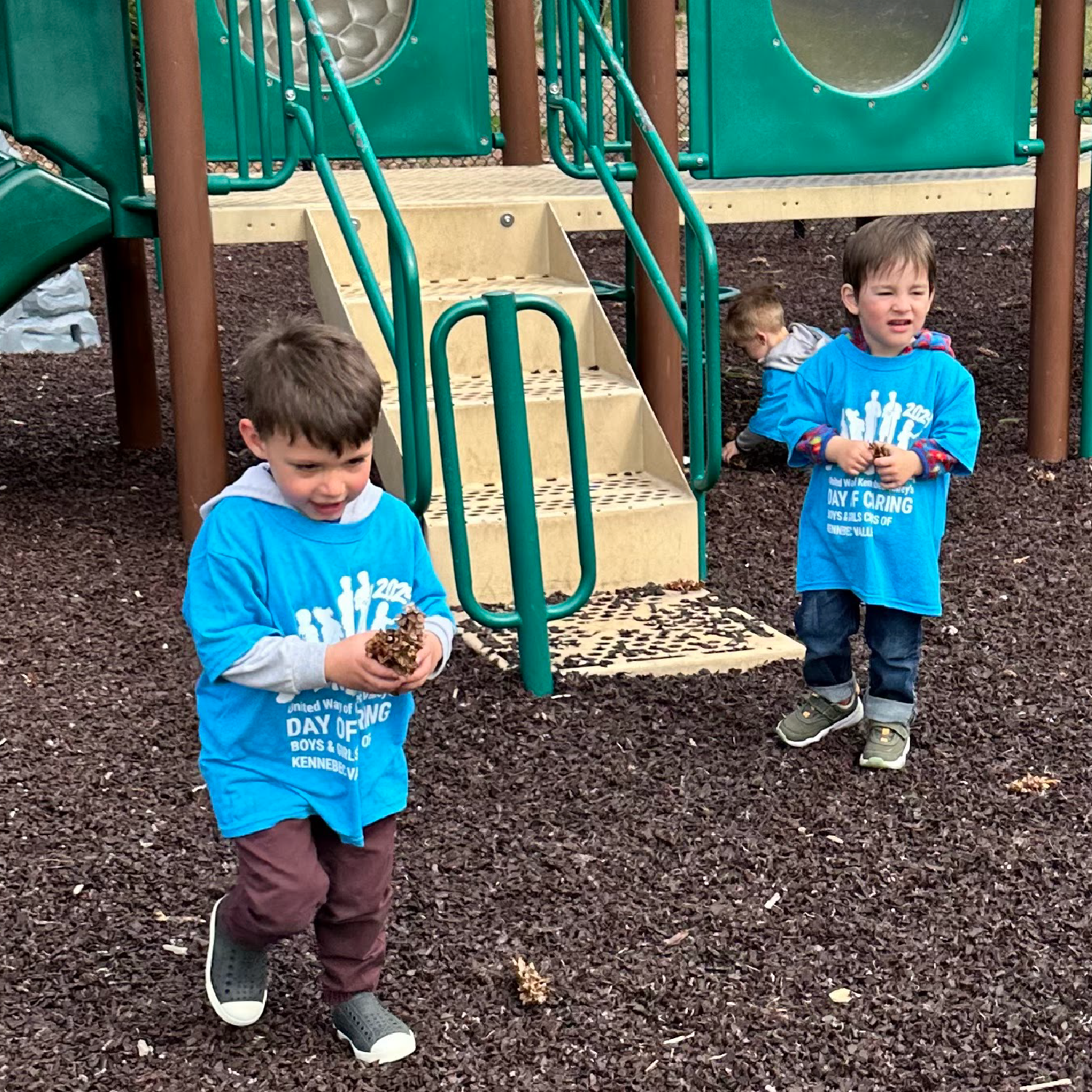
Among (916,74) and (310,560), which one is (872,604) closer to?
→ (310,560)

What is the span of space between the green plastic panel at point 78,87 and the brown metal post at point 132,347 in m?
1.13

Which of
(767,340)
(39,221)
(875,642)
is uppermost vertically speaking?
(39,221)

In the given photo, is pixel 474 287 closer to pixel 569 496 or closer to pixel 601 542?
pixel 569 496

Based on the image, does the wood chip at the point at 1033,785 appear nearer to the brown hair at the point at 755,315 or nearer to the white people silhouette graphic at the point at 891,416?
the white people silhouette graphic at the point at 891,416

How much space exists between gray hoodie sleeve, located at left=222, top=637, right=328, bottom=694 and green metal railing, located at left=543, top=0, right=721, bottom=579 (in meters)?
2.54

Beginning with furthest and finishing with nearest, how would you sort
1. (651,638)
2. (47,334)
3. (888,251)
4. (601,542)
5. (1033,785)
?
(47,334)
(601,542)
(651,638)
(1033,785)
(888,251)

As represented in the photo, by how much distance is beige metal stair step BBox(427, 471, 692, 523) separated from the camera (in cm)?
534

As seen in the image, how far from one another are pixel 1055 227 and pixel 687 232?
1959mm

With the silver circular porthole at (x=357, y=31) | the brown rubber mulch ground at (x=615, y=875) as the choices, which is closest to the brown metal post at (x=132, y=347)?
the silver circular porthole at (x=357, y=31)

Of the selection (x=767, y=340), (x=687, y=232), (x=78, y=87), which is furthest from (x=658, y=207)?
(x=78, y=87)

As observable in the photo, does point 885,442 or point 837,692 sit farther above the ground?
point 885,442

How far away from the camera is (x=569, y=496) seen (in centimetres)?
559

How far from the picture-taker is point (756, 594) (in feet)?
18.1

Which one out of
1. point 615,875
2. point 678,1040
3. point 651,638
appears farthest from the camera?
point 651,638
